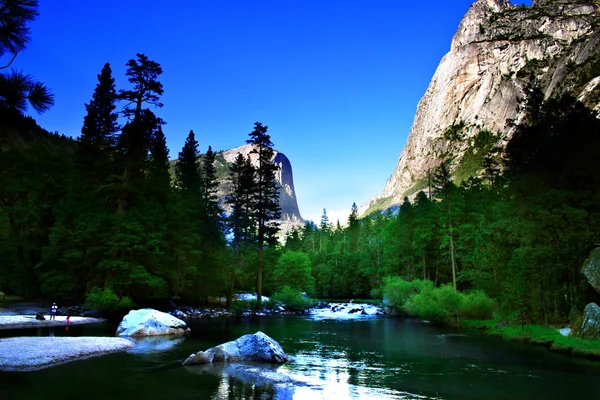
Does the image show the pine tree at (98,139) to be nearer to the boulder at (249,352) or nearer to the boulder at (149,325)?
the boulder at (149,325)

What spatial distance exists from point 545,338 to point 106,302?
31179 millimetres

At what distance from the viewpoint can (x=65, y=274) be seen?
36.2 metres

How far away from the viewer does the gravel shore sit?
15055 millimetres

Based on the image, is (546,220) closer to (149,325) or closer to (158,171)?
(149,325)

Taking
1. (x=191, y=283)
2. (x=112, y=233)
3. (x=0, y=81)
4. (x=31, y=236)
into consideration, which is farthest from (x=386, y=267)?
(x=0, y=81)

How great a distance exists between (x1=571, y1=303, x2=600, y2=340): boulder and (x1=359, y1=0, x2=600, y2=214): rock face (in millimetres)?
104385

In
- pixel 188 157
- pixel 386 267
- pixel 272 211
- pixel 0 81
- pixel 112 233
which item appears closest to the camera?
pixel 0 81

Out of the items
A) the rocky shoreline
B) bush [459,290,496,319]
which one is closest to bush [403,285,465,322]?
bush [459,290,496,319]

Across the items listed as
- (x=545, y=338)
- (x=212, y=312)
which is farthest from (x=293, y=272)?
(x=545, y=338)

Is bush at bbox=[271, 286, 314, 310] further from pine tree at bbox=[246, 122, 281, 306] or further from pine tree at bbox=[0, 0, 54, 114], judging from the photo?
pine tree at bbox=[0, 0, 54, 114]

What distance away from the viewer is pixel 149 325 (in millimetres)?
26203

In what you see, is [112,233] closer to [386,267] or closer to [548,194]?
[548,194]

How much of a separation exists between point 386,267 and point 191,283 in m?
33.5

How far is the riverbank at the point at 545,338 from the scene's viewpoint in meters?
19.6
